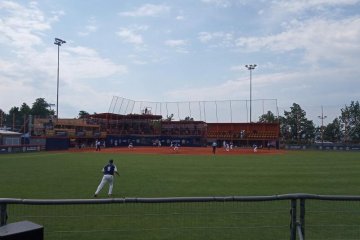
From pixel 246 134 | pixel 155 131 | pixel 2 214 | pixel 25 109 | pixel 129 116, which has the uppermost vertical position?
pixel 25 109

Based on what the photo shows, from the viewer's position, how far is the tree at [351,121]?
3873 inches

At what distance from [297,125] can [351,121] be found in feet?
46.6

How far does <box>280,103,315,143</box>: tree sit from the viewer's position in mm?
101500

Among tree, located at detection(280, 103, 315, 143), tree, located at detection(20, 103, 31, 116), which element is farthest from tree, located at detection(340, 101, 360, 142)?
tree, located at detection(20, 103, 31, 116)

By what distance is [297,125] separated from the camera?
101562mm

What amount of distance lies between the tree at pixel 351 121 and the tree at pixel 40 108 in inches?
3348

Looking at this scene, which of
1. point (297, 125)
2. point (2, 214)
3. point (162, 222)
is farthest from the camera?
point (297, 125)

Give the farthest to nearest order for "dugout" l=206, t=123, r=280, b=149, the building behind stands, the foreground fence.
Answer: "dugout" l=206, t=123, r=280, b=149, the building behind stands, the foreground fence

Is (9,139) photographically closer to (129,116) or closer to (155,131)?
(129,116)

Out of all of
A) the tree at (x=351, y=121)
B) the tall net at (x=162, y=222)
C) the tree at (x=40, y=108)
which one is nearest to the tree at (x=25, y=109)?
the tree at (x=40, y=108)

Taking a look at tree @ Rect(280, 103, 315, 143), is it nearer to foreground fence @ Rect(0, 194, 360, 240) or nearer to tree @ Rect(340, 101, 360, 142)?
tree @ Rect(340, 101, 360, 142)

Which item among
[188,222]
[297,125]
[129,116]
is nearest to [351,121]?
[297,125]

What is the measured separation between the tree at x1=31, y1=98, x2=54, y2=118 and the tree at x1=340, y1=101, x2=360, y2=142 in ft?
279

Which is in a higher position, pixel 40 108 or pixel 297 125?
pixel 40 108
